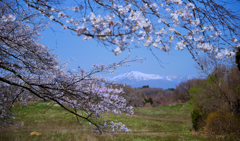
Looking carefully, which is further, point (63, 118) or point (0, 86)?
point (63, 118)

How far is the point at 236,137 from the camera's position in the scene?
1149 cm

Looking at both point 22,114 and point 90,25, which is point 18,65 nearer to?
point 90,25

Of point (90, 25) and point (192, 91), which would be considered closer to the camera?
point (90, 25)

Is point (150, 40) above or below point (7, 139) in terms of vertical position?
above

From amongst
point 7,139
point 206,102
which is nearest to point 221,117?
point 206,102

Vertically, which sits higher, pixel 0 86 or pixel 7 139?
pixel 0 86

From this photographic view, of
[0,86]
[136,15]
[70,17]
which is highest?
[70,17]

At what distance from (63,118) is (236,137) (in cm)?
1644

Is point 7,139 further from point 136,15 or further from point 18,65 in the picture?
point 136,15

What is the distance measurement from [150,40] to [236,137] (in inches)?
513

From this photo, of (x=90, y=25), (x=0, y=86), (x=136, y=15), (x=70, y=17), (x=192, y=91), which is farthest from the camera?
(x=192, y=91)

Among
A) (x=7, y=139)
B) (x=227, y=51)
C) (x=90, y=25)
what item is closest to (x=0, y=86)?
(x=7, y=139)

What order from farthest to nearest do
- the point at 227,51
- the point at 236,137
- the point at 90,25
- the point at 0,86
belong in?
the point at 236,137, the point at 0,86, the point at 227,51, the point at 90,25

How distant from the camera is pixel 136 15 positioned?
210 cm
